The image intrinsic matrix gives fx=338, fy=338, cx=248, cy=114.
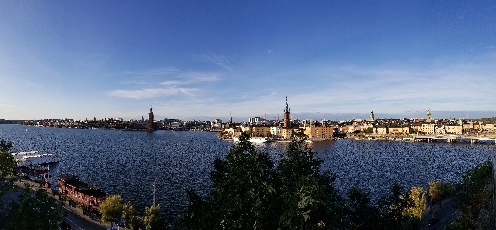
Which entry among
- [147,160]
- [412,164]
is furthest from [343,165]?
[147,160]

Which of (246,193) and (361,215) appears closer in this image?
(246,193)

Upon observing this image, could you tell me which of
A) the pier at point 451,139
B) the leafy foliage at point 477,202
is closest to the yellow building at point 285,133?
the pier at point 451,139

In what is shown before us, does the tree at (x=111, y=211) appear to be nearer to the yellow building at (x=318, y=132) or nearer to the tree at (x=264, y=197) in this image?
the tree at (x=264, y=197)

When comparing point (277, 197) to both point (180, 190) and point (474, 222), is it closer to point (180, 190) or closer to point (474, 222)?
point (474, 222)

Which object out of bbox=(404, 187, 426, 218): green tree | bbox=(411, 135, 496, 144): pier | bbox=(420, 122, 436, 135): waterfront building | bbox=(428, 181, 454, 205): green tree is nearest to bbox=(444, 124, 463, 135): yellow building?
bbox=(420, 122, 436, 135): waterfront building

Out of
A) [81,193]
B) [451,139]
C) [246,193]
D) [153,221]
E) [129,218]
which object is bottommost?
[451,139]

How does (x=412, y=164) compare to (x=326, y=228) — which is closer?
(x=326, y=228)

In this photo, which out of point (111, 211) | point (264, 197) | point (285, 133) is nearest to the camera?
point (264, 197)

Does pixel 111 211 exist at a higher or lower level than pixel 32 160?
lower

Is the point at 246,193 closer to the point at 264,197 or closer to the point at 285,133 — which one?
the point at 264,197

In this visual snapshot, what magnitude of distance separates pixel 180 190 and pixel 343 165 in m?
41.7

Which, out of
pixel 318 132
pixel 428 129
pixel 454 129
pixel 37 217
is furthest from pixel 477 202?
pixel 454 129

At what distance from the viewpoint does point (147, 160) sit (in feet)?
276

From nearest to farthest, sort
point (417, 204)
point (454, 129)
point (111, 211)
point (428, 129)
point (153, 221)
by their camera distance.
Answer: point (153, 221) < point (111, 211) < point (417, 204) < point (454, 129) < point (428, 129)
